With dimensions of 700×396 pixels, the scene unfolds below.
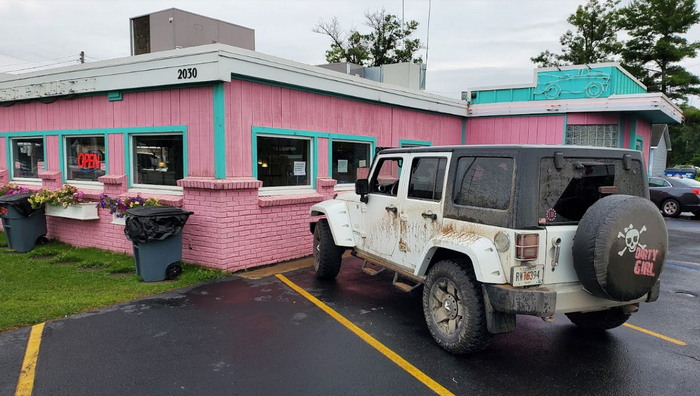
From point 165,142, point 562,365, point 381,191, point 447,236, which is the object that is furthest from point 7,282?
point 562,365

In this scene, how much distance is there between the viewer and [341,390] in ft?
12.3

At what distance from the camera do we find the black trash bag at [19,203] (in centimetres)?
912

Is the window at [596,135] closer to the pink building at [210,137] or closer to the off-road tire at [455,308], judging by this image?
the pink building at [210,137]

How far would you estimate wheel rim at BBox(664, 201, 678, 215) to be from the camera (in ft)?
56.1

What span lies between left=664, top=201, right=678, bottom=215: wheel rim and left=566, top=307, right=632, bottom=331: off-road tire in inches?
599

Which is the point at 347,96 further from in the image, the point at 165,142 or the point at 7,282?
the point at 7,282

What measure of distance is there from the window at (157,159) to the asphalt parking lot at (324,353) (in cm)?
280

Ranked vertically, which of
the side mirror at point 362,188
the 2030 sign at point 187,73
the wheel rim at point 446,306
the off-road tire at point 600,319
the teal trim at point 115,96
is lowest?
the off-road tire at point 600,319

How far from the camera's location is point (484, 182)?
4.34 m

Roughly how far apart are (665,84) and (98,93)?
38973 millimetres

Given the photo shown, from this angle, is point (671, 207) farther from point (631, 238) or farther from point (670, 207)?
point (631, 238)

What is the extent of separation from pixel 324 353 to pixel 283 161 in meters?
4.97

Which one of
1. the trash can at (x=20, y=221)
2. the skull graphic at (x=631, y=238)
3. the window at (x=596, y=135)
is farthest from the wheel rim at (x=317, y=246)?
the window at (x=596, y=135)

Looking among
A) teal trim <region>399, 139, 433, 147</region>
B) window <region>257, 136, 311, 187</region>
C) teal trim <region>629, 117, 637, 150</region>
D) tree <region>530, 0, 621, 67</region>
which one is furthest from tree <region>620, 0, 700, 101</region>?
window <region>257, 136, 311, 187</region>
